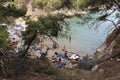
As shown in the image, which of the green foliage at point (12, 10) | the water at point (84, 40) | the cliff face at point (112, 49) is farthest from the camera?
the water at point (84, 40)

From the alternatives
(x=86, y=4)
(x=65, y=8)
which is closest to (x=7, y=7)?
(x=86, y=4)

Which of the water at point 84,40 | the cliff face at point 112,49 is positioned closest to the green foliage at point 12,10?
the cliff face at point 112,49

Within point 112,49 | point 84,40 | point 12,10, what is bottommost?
point 84,40

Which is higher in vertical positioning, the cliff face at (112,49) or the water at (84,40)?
the cliff face at (112,49)

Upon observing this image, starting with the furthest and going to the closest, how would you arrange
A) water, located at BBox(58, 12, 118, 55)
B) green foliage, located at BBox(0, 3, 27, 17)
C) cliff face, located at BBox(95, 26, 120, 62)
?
1. water, located at BBox(58, 12, 118, 55)
2. cliff face, located at BBox(95, 26, 120, 62)
3. green foliage, located at BBox(0, 3, 27, 17)

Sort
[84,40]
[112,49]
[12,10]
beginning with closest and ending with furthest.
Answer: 1. [12,10]
2. [112,49]
3. [84,40]

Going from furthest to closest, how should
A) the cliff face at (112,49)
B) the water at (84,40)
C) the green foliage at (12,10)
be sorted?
1. the water at (84,40)
2. the cliff face at (112,49)
3. the green foliage at (12,10)

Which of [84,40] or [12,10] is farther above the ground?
[12,10]

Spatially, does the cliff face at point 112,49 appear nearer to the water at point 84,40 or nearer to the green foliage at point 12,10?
the water at point 84,40

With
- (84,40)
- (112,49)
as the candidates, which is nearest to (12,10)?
(112,49)

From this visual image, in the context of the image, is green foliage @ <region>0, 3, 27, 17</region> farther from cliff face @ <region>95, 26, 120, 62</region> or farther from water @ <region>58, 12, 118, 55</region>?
water @ <region>58, 12, 118, 55</region>

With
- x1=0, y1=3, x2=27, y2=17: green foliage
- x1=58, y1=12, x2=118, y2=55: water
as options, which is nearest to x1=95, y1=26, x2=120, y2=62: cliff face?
x1=58, y1=12, x2=118, y2=55: water

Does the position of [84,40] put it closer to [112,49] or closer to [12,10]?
[112,49]

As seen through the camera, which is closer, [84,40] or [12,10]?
[12,10]
